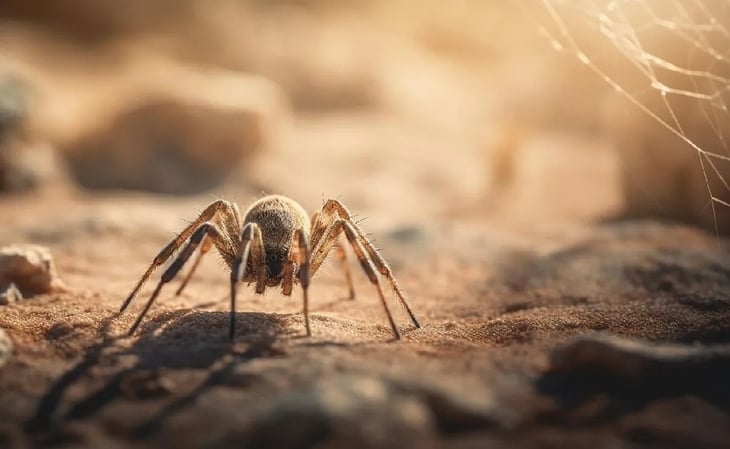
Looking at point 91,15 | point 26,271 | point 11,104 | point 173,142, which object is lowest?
point 26,271

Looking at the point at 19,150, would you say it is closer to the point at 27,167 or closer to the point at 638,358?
the point at 27,167

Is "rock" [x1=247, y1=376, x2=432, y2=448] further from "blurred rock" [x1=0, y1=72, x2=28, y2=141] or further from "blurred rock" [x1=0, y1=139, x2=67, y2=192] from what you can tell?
"blurred rock" [x1=0, y1=72, x2=28, y2=141]

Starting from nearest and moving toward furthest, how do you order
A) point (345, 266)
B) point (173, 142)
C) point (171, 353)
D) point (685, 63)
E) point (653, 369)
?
point (653, 369) < point (171, 353) < point (345, 266) < point (685, 63) < point (173, 142)

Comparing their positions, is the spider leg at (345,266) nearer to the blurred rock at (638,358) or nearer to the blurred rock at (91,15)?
the blurred rock at (638,358)

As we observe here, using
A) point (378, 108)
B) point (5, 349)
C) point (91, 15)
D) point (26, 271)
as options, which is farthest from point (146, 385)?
point (91, 15)

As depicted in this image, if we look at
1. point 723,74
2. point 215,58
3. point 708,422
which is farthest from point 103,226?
point 215,58

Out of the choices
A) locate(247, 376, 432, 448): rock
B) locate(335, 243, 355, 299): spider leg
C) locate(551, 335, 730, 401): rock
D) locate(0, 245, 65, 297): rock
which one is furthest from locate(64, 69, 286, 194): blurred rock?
locate(551, 335, 730, 401): rock

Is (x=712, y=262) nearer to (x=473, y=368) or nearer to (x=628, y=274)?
(x=628, y=274)

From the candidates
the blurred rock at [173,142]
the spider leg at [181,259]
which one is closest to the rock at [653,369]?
the spider leg at [181,259]

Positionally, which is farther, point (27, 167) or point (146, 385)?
point (27, 167)
